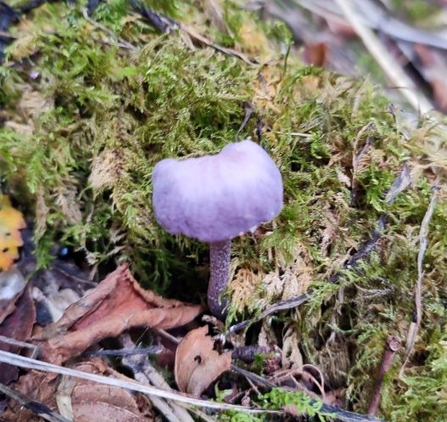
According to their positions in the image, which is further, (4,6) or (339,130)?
(4,6)

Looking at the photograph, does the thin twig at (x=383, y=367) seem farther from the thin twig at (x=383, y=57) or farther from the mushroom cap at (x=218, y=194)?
the thin twig at (x=383, y=57)

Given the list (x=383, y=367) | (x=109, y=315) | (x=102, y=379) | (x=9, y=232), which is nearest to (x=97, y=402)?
(x=102, y=379)

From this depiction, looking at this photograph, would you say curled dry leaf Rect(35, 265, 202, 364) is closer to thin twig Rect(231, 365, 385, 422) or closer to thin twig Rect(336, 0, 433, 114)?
thin twig Rect(231, 365, 385, 422)

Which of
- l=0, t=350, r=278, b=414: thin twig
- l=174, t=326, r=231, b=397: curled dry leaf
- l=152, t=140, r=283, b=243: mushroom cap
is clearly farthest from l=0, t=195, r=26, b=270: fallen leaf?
l=152, t=140, r=283, b=243: mushroom cap

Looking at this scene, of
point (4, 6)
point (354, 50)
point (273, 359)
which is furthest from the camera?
point (354, 50)

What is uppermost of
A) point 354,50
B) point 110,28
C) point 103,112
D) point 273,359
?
point 354,50

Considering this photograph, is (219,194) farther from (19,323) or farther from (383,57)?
(383,57)

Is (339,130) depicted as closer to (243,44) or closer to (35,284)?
(243,44)

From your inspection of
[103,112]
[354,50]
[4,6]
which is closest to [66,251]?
[103,112]

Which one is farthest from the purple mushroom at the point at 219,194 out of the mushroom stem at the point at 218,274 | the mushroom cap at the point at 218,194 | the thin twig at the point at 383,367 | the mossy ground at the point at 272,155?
the thin twig at the point at 383,367
